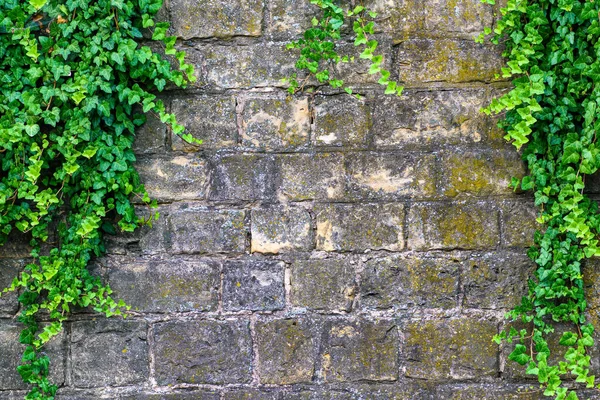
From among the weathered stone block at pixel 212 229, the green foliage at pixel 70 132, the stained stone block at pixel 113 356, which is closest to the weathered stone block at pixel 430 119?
the weathered stone block at pixel 212 229

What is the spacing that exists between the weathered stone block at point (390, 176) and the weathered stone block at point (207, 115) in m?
0.52

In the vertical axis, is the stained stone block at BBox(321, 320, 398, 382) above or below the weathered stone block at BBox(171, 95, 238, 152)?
below

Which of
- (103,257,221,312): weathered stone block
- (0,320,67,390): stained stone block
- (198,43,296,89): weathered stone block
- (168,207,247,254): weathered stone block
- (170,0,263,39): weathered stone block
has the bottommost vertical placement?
(0,320,67,390): stained stone block

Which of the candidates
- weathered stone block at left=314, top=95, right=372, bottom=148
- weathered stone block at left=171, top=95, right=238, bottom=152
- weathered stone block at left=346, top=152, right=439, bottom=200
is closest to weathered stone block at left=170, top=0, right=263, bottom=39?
→ weathered stone block at left=171, top=95, right=238, bottom=152

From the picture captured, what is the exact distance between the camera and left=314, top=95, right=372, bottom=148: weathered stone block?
2.41 m

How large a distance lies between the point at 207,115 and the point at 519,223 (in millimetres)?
1392

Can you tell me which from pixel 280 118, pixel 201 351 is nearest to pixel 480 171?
pixel 280 118

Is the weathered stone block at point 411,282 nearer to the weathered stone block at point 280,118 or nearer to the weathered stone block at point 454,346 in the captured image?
the weathered stone block at point 454,346

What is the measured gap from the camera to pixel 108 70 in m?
2.27

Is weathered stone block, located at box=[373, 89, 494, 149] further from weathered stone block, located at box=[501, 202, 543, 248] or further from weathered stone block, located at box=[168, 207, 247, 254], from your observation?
weathered stone block, located at box=[168, 207, 247, 254]

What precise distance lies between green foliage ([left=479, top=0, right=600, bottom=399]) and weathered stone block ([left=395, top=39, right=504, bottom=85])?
0.24 feet

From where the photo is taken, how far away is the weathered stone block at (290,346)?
242cm

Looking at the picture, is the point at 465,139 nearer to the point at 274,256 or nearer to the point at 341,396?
the point at 274,256

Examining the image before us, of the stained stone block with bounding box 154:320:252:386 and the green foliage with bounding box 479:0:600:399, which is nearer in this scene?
the green foliage with bounding box 479:0:600:399
